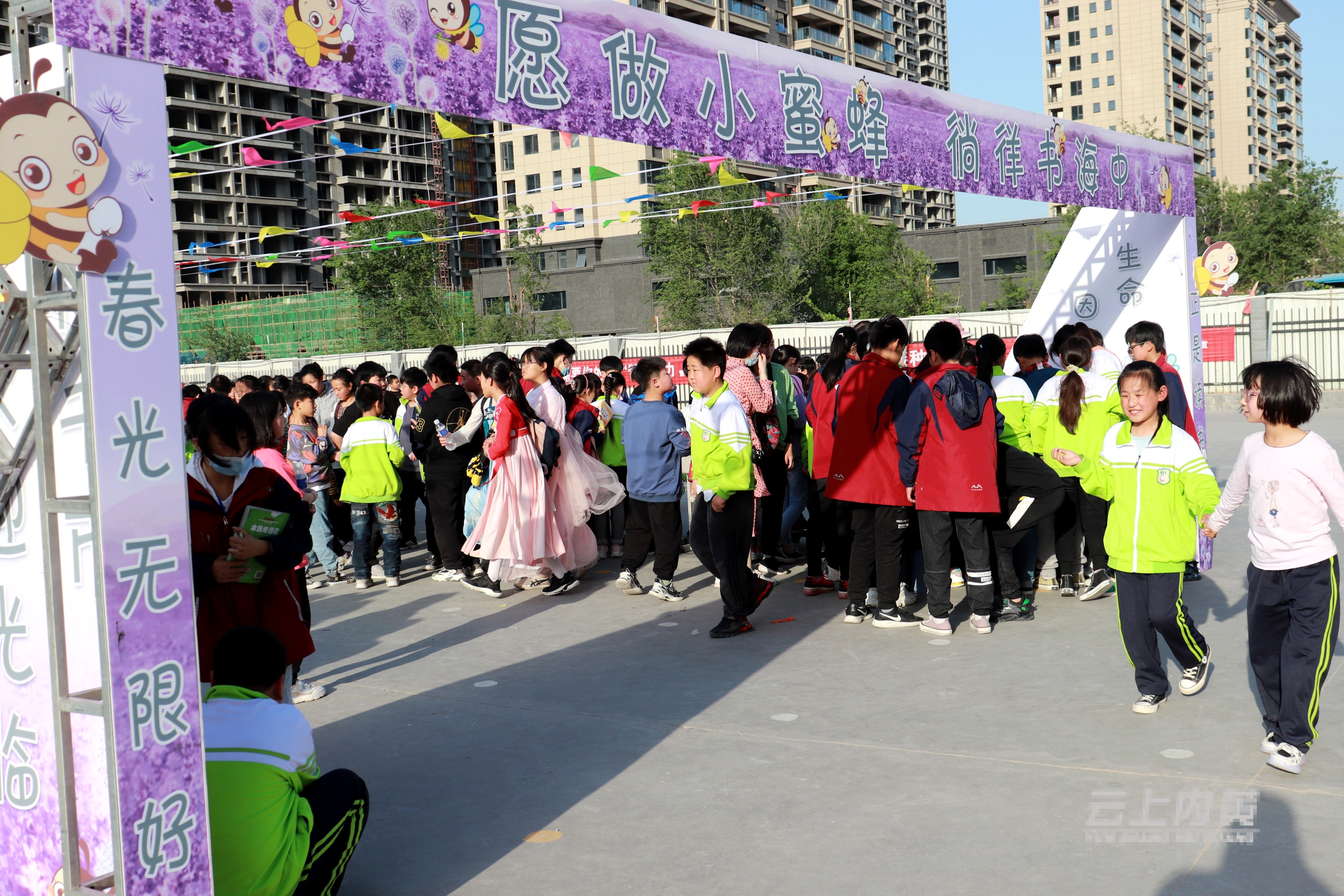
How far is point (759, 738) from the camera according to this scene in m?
4.89

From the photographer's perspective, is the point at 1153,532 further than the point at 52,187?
Yes

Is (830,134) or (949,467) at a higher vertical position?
(830,134)

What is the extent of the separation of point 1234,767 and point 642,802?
2.33 meters

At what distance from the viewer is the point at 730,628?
22.2 feet

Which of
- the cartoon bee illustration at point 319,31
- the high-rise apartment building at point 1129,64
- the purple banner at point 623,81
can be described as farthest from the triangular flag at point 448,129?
the high-rise apartment building at point 1129,64

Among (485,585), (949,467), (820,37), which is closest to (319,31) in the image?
(949,467)

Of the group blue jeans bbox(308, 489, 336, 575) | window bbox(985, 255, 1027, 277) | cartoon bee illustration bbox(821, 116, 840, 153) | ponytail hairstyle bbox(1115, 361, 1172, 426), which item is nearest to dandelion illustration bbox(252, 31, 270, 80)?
cartoon bee illustration bbox(821, 116, 840, 153)

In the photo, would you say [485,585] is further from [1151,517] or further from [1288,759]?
[1288,759]

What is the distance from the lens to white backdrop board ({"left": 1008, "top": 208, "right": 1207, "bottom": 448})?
8289mm

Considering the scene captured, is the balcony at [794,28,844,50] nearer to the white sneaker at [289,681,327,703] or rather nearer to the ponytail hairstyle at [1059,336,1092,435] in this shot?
the ponytail hairstyle at [1059,336,1092,435]

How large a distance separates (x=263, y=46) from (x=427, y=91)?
26.1 inches

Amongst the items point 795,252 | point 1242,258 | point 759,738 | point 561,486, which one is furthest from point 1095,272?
point 1242,258

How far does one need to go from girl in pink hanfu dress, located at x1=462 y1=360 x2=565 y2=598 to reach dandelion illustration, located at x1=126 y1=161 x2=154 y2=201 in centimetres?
495

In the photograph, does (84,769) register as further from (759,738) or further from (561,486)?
(561,486)
